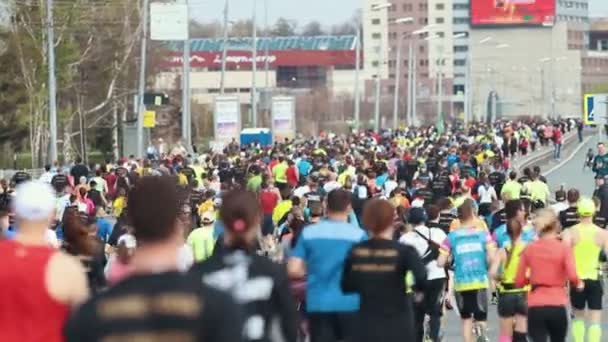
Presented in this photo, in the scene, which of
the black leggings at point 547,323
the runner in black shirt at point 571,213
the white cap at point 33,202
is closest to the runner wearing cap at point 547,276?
the black leggings at point 547,323

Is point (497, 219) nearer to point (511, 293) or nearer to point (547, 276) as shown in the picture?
point (511, 293)

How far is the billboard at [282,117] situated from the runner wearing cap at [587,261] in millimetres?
53234

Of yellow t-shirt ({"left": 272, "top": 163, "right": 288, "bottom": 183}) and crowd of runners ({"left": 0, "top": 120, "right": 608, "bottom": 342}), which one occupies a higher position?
crowd of runners ({"left": 0, "top": 120, "right": 608, "bottom": 342})

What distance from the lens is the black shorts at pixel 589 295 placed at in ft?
54.6

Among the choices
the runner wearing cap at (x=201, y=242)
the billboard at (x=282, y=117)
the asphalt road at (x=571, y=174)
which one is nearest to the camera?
the runner wearing cap at (x=201, y=242)

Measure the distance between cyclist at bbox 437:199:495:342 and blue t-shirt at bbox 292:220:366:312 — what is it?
12.5 ft

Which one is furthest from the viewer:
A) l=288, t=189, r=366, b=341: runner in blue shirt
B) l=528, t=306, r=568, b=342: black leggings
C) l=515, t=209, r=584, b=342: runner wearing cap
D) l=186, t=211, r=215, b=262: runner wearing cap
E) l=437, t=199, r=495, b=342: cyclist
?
l=186, t=211, r=215, b=262: runner wearing cap

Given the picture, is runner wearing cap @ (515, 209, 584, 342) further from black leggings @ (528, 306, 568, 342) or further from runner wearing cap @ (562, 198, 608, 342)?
runner wearing cap @ (562, 198, 608, 342)

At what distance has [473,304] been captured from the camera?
1684 centimetres

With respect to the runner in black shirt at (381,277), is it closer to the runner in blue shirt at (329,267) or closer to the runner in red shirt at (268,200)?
the runner in blue shirt at (329,267)

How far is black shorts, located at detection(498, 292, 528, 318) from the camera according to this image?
51.7ft

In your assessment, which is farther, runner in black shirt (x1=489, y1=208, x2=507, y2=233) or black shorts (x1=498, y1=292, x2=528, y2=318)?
runner in black shirt (x1=489, y1=208, x2=507, y2=233)

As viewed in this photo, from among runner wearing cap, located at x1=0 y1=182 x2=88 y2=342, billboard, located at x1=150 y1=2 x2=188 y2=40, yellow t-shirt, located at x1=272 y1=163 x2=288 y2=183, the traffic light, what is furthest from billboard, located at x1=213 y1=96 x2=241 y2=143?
runner wearing cap, located at x1=0 y1=182 x2=88 y2=342

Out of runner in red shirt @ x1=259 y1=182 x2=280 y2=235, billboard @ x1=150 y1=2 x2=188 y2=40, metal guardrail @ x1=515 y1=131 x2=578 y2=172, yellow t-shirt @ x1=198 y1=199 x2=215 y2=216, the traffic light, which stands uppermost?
billboard @ x1=150 y1=2 x2=188 y2=40
